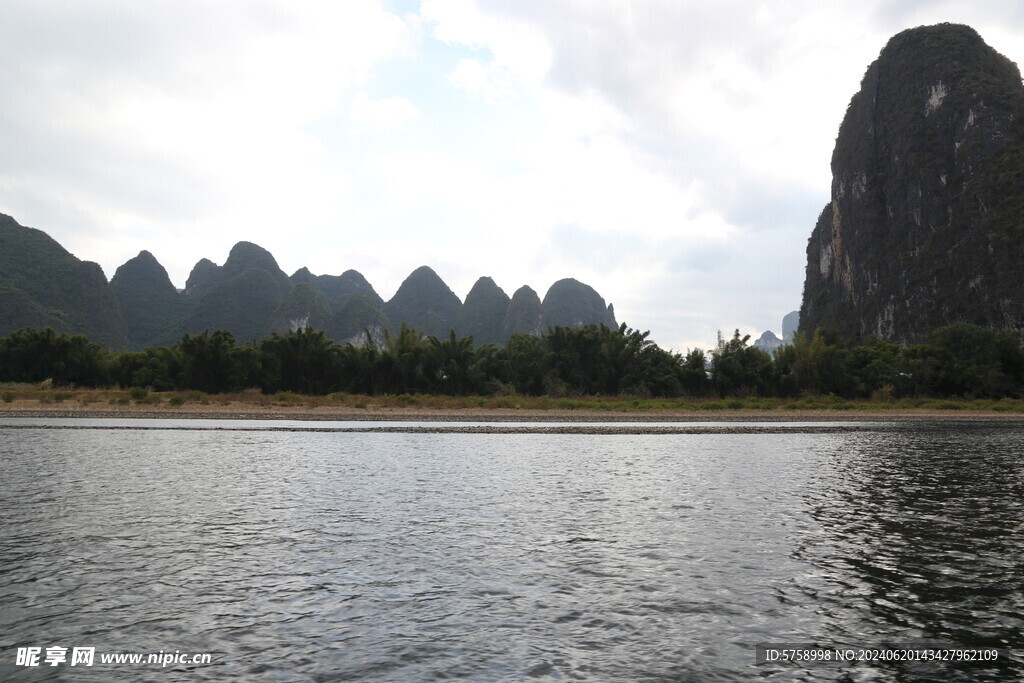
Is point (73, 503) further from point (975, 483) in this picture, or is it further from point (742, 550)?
point (975, 483)

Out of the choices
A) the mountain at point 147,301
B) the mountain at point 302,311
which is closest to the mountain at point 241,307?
the mountain at point 302,311

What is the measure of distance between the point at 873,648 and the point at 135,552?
24.1 feet

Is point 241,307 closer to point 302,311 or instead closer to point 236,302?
point 236,302

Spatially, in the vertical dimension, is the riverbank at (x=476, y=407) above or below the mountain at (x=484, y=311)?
below

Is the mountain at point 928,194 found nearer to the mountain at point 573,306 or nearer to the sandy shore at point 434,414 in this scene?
the sandy shore at point 434,414

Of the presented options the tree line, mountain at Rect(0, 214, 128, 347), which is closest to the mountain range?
mountain at Rect(0, 214, 128, 347)

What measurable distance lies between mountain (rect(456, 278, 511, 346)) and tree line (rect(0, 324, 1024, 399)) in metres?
117

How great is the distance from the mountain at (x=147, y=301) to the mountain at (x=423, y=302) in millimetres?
52912

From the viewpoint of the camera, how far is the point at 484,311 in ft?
553

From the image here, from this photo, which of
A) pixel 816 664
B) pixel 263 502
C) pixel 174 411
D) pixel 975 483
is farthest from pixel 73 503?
pixel 174 411

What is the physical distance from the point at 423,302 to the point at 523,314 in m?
36.4

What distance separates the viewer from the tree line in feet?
146

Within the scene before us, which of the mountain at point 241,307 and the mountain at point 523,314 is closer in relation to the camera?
the mountain at point 241,307

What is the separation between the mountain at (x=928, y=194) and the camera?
8556 centimetres
